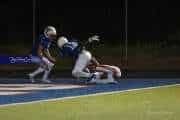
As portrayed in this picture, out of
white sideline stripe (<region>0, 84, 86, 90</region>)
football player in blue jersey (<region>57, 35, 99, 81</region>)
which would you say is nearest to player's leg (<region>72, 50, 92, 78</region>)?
football player in blue jersey (<region>57, 35, 99, 81</region>)

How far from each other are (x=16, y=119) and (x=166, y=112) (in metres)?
2.85

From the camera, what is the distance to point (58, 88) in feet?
57.9

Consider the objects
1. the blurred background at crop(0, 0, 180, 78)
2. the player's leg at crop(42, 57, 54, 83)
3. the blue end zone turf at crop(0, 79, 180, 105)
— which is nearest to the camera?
the blue end zone turf at crop(0, 79, 180, 105)

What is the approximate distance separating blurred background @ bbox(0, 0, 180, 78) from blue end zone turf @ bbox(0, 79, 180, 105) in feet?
13.6

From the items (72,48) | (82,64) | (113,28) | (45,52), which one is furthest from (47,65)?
(113,28)

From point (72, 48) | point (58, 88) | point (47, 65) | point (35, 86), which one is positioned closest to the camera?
point (58, 88)

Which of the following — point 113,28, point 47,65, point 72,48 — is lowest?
point 47,65

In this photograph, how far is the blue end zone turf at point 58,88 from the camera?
15570 mm

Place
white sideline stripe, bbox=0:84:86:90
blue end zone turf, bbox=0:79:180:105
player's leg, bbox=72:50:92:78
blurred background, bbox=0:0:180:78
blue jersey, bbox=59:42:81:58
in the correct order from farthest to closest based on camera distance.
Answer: blurred background, bbox=0:0:180:78 < blue jersey, bbox=59:42:81:58 < player's leg, bbox=72:50:92:78 < white sideline stripe, bbox=0:84:86:90 < blue end zone turf, bbox=0:79:180:105

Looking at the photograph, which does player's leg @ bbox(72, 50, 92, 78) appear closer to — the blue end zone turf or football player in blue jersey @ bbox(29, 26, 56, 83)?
the blue end zone turf

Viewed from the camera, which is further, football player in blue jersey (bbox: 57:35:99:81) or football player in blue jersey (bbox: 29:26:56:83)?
football player in blue jersey (bbox: 29:26:56:83)

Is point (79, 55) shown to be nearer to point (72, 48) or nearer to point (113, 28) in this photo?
point (72, 48)

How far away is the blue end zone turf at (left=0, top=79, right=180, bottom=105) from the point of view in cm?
1557

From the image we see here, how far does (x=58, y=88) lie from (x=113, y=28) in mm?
7424
